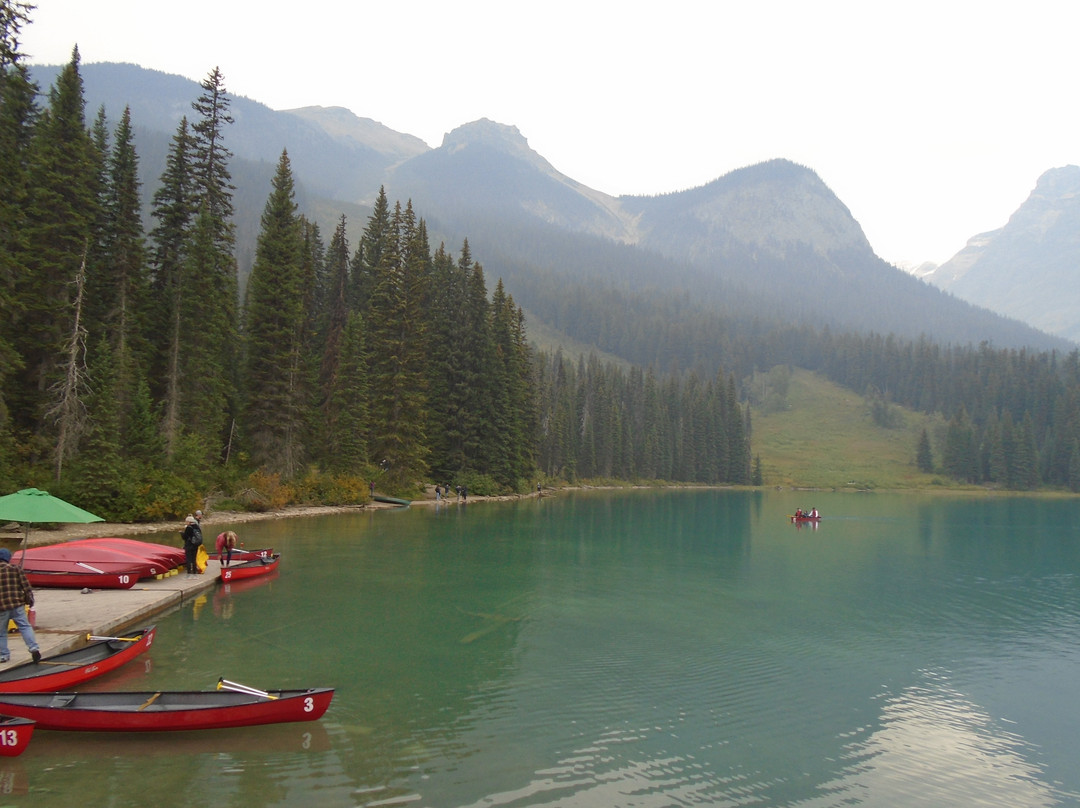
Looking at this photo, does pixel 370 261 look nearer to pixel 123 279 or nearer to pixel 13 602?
pixel 123 279

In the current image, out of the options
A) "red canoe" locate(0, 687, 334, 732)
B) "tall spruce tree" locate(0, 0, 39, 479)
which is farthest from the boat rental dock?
"tall spruce tree" locate(0, 0, 39, 479)

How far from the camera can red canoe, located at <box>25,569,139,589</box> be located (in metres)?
22.4

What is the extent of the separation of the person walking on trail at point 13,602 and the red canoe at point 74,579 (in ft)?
28.8

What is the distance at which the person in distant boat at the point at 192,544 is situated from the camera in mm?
25969

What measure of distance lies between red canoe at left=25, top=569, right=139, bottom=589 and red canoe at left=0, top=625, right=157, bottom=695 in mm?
7664

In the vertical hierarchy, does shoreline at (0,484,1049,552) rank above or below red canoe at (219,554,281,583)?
above

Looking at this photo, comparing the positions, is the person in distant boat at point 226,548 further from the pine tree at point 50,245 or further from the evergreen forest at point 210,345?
the pine tree at point 50,245

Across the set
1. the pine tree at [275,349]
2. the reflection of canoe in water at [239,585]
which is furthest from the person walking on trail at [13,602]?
the pine tree at [275,349]

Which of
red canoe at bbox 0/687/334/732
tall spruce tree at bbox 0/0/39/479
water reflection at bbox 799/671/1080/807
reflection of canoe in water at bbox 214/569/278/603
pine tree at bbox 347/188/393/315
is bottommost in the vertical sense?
water reflection at bbox 799/671/1080/807

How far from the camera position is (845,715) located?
53.0 feet

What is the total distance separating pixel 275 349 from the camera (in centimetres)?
5738

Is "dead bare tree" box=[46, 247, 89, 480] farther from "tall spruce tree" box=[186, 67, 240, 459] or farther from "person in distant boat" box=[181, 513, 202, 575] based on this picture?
"person in distant boat" box=[181, 513, 202, 575]

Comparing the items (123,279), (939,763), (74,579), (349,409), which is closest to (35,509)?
(74,579)

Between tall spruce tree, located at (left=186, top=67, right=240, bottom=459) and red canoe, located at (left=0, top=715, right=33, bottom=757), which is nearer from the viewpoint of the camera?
red canoe, located at (left=0, top=715, right=33, bottom=757)
